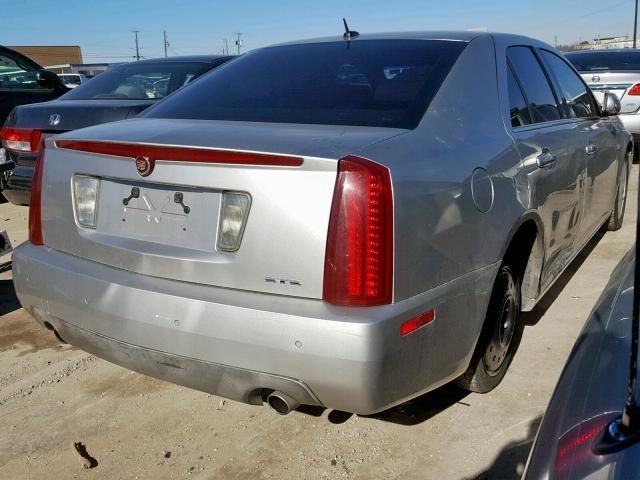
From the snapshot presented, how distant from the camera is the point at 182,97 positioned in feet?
9.98

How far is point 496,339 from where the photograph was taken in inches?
114

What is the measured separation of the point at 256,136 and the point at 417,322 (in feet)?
2.74

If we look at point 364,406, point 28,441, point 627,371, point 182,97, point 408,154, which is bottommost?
point 28,441

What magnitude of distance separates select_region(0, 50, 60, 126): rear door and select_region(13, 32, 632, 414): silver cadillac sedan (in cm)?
519

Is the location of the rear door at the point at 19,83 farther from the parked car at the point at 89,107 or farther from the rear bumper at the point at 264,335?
the rear bumper at the point at 264,335

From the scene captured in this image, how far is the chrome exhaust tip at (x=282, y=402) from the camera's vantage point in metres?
2.10

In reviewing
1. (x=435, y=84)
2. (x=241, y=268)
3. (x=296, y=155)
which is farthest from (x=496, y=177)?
(x=241, y=268)

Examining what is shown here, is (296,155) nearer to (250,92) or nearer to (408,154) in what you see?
(408,154)

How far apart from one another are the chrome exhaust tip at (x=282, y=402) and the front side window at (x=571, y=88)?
8.90ft

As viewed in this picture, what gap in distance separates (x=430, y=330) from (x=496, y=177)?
766 millimetres

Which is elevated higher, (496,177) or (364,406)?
(496,177)

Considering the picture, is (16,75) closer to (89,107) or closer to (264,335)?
(89,107)

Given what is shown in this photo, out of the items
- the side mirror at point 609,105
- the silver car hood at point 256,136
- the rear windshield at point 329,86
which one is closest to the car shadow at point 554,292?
the side mirror at point 609,105

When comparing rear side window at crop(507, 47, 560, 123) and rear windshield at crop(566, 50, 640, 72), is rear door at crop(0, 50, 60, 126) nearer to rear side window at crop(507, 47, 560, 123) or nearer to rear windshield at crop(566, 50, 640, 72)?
rear side window at crop(507, 47, 560, 123)
